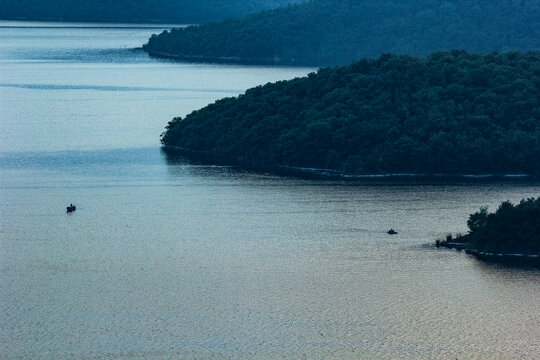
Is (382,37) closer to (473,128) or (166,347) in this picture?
(473,128)

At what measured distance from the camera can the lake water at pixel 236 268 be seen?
46.9 metres

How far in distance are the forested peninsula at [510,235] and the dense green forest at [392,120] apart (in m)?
23.8

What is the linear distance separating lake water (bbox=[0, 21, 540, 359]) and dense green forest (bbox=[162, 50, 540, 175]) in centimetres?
421

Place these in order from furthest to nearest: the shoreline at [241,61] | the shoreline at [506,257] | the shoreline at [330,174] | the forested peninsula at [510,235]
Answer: the shoreline at [241,61], the shoreline at [330,174], the forested peninsula at [510,235], the shoreline at [506,257]

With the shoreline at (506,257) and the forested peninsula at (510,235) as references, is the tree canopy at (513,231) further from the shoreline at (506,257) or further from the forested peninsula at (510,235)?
the shoreline at (506,257)

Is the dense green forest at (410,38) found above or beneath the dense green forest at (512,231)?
above

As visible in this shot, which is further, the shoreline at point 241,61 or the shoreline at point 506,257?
the shoreline at point 241,61

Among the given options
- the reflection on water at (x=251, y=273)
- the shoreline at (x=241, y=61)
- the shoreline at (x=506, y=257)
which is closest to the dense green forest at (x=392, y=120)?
the reflection on water at (x=251, y=273)

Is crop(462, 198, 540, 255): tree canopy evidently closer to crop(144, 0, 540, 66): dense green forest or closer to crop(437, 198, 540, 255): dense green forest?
crop(437, 198, 540, 255): dense green forest

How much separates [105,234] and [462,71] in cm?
4488

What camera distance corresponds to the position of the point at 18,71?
163875mm

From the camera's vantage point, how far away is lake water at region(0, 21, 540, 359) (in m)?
46.9

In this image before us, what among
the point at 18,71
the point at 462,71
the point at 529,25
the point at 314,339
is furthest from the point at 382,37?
the point at 314,339

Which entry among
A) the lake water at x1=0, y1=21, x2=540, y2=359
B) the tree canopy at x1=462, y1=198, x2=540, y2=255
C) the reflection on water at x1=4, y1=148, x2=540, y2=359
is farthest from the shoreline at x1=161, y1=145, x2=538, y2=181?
the tree canopy at x1=462, y1=198, x2=540, y2=255
